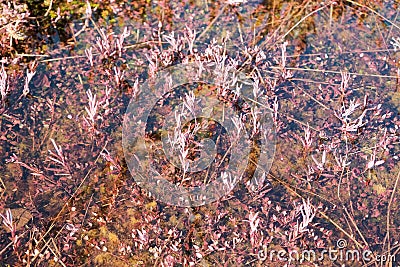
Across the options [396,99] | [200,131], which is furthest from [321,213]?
[396,99]

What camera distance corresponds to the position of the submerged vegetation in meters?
3.23

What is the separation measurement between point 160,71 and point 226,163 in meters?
1.25

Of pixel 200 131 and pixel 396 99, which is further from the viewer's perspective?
pixel 396 99

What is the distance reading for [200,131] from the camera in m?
3.83

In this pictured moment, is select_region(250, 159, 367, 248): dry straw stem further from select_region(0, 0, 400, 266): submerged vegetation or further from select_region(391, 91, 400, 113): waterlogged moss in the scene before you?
select_region(391, 91, 400, 113): waterlogged moss

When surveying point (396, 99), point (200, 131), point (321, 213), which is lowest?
point (321, 213)

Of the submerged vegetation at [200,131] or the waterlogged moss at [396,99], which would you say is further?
the waterlogged moss at [396,99]

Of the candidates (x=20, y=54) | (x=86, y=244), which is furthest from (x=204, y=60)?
(x=86, y=244)

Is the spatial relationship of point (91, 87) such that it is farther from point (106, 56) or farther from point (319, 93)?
point (319, 93)

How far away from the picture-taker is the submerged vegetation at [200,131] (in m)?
3.23

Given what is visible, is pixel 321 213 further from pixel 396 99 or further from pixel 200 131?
pixel 396 99

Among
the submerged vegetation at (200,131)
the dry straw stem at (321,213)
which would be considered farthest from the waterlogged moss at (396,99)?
the dry straw stem at (321,213)

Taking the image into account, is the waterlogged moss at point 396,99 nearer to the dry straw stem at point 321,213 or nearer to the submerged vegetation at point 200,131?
the submerged vegetation at point 200,131

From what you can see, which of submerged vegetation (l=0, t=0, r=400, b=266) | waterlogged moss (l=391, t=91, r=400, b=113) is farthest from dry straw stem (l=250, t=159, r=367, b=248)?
waterlogged moss (l=391, t=91, r=400, b=113)
